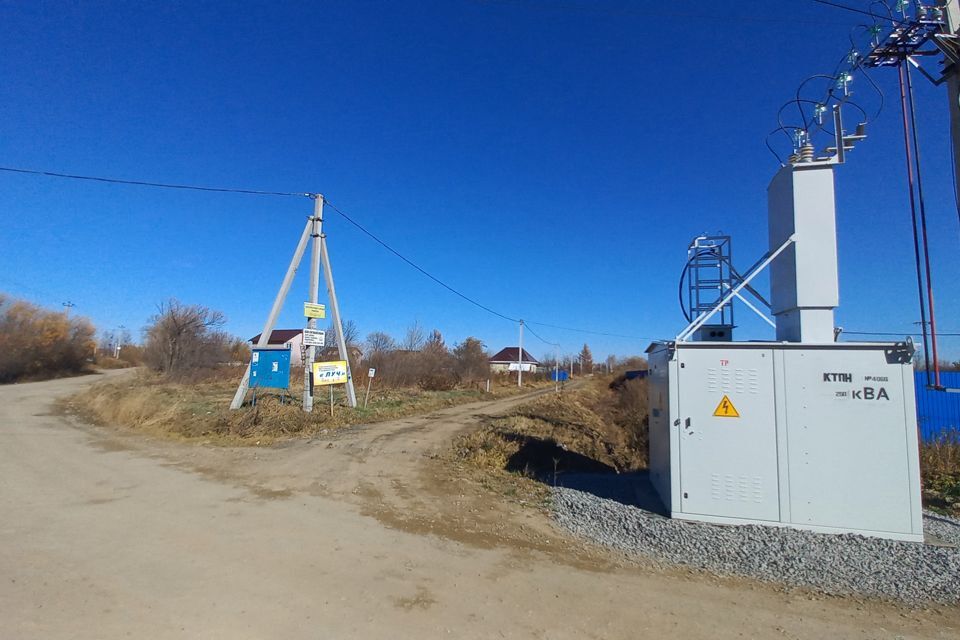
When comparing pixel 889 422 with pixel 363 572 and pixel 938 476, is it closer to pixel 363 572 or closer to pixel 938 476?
pixel 938 476

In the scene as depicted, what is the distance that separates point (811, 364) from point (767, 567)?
2.48m

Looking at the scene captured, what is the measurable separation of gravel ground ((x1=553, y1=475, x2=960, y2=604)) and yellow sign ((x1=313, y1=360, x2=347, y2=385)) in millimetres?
11400

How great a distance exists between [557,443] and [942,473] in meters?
→ 8.51

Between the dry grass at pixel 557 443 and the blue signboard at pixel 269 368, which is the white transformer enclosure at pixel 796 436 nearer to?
the dry grass at pixel 557 443

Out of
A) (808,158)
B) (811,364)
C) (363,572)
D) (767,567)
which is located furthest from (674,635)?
(808,158)

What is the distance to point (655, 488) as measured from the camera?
25.1 feet

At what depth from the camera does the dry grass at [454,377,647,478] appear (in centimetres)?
1112

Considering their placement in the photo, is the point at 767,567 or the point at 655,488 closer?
the point at 767,567

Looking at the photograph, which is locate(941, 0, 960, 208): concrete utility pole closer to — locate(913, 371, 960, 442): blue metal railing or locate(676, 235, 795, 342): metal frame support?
locate(676, 235, 795, 342): metal frame support

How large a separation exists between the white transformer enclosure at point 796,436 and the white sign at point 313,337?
1278 centimetres

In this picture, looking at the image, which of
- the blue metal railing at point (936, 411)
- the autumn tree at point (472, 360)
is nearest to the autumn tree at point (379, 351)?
the autumn tree at point (472, 360)

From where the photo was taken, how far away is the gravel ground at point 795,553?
441cm

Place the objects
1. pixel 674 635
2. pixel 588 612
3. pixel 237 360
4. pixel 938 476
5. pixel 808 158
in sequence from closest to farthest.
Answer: pixel 674 635, pixel 588 612, pixel 808 158, pixel 938 476, pixel 237 360

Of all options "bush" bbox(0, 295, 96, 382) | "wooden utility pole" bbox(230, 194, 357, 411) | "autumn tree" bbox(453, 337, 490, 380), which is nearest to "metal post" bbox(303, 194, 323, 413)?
"wooden utility pole" bbox(230, 194, 357, 411)
